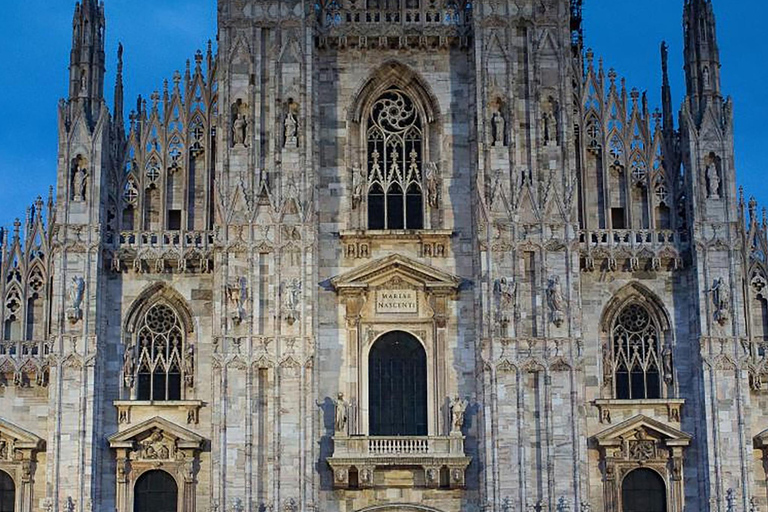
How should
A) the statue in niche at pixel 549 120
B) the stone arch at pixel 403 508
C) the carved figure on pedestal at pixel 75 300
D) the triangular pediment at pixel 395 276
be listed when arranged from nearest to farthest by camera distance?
1. the stone arch at pixel 403 508
2. the carved figure on pedestal at pixel 75 300
3. the triangular pediment at pixel 395 276
4. the statue in niche at pixel 549 120

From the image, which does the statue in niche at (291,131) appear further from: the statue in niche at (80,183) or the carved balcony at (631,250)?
the carved balcony at (631,250)

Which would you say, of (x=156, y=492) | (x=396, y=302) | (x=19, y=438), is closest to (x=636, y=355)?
(x=396, y=302)

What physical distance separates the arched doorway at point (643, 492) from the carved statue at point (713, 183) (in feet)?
20.4

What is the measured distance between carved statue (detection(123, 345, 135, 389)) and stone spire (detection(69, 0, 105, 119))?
540 cm

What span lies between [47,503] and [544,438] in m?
10.5

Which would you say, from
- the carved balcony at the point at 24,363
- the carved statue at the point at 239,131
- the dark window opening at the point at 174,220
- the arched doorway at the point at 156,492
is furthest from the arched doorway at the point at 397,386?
the carved balcony at the point at 24,363

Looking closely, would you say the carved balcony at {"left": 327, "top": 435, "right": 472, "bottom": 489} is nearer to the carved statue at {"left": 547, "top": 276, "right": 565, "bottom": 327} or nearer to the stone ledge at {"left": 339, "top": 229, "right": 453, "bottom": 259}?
the carved statue at {"left": 547, "top": 276, "right": 565, "bottom": 327}

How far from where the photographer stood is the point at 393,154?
33688 mm

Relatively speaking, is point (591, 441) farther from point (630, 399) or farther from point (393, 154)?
point (393, 154)

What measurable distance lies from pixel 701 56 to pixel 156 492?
15532 millimetres

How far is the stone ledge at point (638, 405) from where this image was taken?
32.0 metres

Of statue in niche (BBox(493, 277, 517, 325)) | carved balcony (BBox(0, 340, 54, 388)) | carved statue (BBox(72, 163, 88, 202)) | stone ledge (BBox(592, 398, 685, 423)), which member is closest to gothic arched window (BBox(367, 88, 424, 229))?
statue in niche (BBox(493, 277, 517, 325))

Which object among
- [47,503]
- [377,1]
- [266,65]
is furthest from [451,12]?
[47,503]

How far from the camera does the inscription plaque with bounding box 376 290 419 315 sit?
32.6m
